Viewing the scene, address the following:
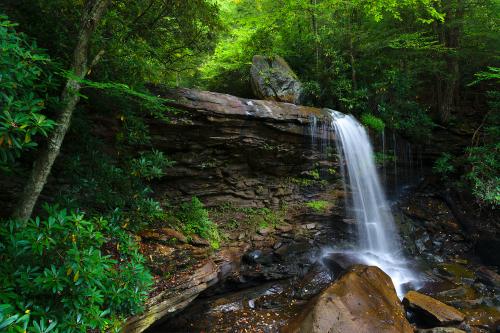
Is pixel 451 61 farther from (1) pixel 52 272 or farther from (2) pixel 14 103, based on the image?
(1) pixel 52 272

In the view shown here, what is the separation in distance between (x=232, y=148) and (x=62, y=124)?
16.5ft

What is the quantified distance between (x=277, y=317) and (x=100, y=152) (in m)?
4.53

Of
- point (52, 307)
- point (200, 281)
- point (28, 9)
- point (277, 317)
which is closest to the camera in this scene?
A: point (52, 307)

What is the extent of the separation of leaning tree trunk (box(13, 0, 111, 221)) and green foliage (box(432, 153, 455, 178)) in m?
11.6

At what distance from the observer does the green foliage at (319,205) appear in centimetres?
950

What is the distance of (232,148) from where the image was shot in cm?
833

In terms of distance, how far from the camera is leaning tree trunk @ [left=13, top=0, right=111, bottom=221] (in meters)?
3.48

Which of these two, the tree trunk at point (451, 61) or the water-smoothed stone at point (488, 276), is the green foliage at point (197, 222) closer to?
the water-smoothed stone at point (488, 276)

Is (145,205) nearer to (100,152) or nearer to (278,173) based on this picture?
(100,152)

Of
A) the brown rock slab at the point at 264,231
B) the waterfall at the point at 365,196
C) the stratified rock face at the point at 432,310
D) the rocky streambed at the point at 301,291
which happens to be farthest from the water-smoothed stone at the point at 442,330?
the brown rock slab at the point at 264,231

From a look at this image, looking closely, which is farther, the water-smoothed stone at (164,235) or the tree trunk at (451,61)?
the tree trunk at (451,61)

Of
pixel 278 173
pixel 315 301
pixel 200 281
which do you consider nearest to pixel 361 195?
pixel 278 173

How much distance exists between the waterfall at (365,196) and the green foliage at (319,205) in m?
0.88

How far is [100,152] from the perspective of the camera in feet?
16.0
